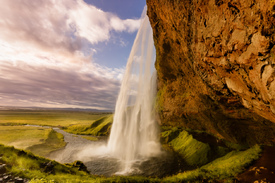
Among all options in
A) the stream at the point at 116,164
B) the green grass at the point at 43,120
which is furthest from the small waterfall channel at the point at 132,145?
the green grass at the point at 43,120

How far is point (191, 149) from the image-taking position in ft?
76.5

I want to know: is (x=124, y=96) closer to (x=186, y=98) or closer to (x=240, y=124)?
(x=186, y=98)

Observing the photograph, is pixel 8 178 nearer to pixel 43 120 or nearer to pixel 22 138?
pixel 22 138

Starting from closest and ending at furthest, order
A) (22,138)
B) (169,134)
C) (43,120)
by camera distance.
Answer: (169,134), (22,138), (43,120)

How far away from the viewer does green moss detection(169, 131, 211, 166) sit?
67.4 feet

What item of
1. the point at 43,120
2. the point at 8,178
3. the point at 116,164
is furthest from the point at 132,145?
the point at 43,120

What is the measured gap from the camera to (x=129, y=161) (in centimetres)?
2191

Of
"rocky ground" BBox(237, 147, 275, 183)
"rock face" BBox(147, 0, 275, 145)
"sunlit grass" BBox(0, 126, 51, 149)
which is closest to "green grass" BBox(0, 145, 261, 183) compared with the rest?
"rocky ground" BBox(237, 147, 275, 183)

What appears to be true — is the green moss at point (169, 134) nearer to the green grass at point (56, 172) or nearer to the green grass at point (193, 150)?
the green grass at point (193, 150)

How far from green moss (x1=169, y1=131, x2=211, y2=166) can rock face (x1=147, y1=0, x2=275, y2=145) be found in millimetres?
4778

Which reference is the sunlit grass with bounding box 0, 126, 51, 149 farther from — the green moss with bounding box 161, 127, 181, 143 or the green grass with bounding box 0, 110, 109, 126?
the green moss with bounding box 161, 127, 181, 143

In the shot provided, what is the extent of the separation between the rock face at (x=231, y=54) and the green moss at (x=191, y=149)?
4778mm

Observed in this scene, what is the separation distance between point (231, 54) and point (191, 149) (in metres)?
20.7

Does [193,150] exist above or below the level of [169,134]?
below
